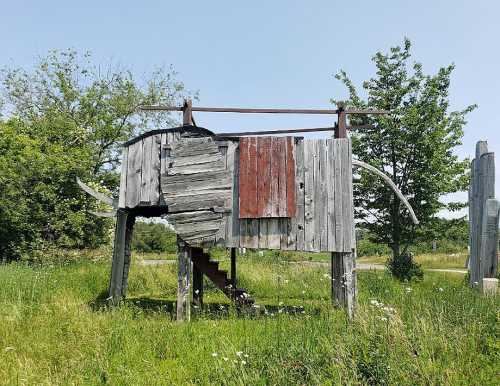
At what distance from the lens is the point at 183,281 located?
31.8 ft

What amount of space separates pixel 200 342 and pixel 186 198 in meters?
3.74

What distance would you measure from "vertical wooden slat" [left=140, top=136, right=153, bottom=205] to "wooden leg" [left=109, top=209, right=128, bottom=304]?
4.99ft

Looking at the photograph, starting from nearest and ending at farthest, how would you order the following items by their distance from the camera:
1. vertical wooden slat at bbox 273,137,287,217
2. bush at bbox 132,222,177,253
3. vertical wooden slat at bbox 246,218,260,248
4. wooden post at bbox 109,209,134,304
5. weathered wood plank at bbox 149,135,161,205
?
vertical wooden slat at bbox 273,137,287,217 < vertical wooden slat at bbox 246,218,260,248 < weathered wood plank at bbox 149,135,161,205 < wooden post at bbox 109,209,134,304 < bush at bbox 132,222,177,253

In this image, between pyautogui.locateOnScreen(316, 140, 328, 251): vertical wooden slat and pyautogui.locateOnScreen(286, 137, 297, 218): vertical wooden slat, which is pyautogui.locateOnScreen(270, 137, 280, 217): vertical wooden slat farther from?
pyautogui.locateOnScreen(316, 140, 328, 251): vertical wooden slat

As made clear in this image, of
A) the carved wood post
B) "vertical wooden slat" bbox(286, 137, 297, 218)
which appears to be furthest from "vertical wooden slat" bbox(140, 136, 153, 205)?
the carved wood post

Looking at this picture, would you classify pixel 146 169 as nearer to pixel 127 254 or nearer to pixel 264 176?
pixel 264 176

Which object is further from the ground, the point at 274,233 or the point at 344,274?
the point at 274,233

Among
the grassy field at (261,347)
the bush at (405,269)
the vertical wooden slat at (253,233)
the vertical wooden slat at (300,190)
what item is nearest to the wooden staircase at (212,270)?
the grassy field at (261,347)

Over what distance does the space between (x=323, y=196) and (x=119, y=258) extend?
5.91m

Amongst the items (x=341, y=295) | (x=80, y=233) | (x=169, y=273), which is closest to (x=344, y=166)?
(x=341, y=295)

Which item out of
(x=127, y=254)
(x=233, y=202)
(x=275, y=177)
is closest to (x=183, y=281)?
(x=233, y=202)

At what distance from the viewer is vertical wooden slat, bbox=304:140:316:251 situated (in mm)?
9359

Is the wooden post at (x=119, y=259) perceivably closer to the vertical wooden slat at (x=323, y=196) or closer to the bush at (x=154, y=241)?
the vertical wooden slat at (x=323, y=196)

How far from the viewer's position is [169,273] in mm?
16406
